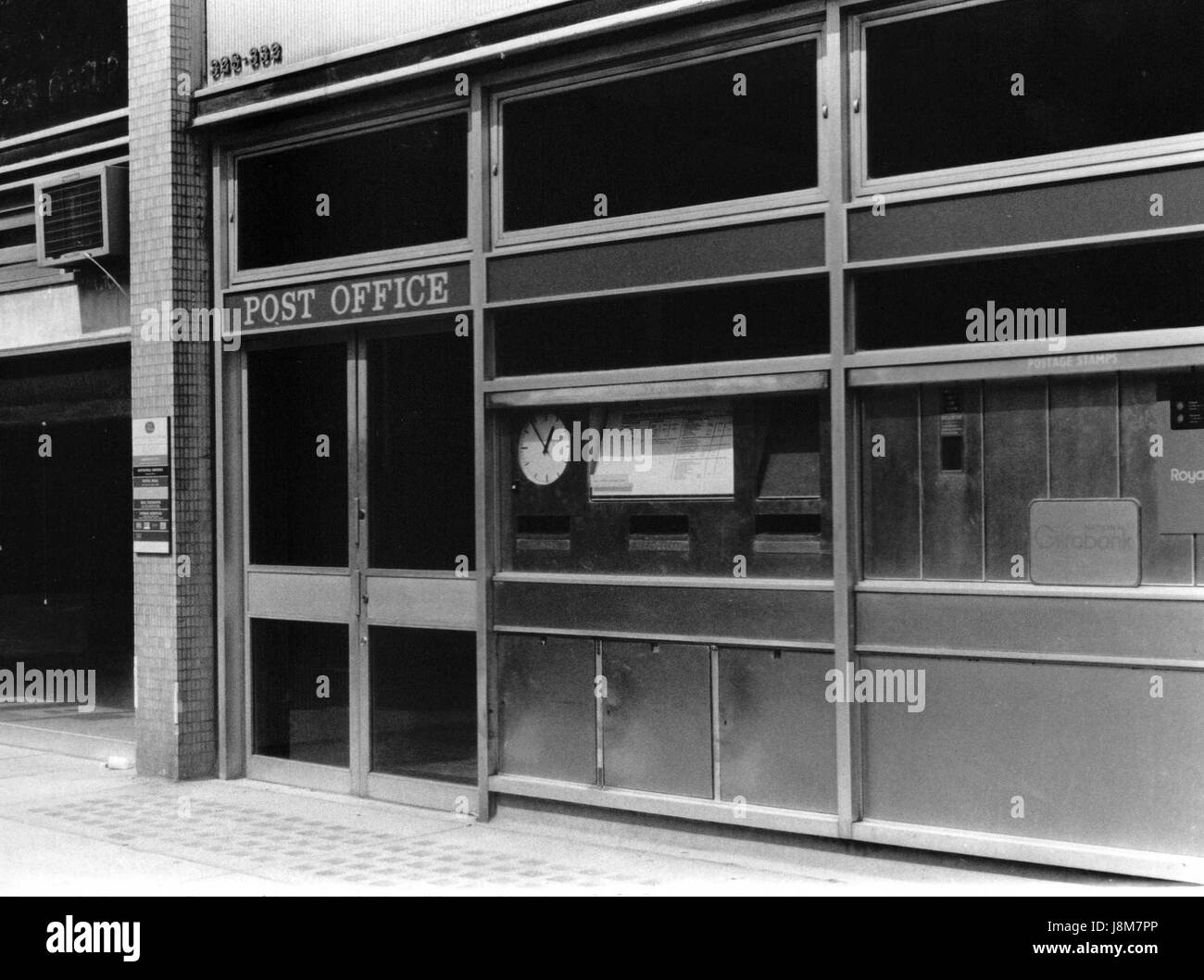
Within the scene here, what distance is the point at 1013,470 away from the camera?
6613 mm

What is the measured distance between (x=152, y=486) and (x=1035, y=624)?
586cm

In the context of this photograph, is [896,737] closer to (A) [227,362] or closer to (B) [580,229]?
(B) [580,229]

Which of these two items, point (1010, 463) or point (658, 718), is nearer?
point (1010, 463)

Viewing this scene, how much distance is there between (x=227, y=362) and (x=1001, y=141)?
17.6ft

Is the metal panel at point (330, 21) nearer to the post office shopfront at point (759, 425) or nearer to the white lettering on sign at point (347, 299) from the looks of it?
the post office shopfront at point (759, 425)

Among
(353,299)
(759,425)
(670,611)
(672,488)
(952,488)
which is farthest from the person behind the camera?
(353,299)

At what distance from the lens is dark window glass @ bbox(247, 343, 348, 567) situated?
9391 millimetres

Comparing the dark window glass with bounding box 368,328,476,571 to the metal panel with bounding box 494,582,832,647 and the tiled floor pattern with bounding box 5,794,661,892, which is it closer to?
the metal panel with bounding box 494,582,832,647

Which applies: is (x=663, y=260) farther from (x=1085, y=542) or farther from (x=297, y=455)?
(x=297, y=455)

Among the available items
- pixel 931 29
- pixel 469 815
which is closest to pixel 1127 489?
pixel 931 29

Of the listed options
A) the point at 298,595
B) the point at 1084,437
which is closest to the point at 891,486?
the point at 1084,437

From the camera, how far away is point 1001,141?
658 centimetres

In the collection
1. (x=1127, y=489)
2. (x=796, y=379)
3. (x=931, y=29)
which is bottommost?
(x=1127, y=489)

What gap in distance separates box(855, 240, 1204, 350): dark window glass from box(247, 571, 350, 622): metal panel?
12.7ft
